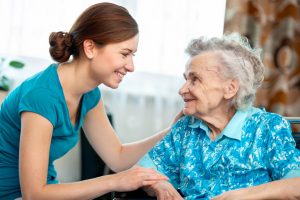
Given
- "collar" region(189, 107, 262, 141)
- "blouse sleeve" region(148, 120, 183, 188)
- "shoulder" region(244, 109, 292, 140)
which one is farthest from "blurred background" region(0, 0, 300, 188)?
"shoulder" region(244, 109, 292, 140)

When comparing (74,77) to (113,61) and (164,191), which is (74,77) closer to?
(113,61)

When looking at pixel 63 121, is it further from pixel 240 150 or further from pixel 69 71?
pixel 240 150

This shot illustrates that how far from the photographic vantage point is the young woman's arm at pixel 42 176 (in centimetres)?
170

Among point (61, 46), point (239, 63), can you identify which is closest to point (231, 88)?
point (239, 63)

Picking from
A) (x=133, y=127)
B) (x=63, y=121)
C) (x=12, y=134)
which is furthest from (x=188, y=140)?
(x=133, y=127)

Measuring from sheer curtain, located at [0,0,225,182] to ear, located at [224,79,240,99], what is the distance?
1.34 m

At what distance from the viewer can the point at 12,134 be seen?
1.89 meters

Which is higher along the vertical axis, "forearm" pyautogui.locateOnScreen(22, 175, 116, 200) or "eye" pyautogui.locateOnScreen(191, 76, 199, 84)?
"eye" pyautogui.locateOnScreen(191, 76, 199, 84)

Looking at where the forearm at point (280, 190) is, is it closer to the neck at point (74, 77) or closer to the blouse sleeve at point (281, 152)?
the blouse sleeve at point (281, 152)

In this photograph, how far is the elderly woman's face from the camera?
1.86 meters

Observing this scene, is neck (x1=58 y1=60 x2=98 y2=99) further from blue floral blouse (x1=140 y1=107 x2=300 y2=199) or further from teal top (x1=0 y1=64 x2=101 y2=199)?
blue floral blouse (x1=140 y1=107 x2=300 y2=199)

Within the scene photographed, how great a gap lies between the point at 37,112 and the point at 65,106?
127 mm

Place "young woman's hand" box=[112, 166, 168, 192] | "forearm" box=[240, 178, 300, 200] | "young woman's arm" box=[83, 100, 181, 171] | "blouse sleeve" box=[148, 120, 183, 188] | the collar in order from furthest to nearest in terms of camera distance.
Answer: "young woman's arm" box=[83, 100, 181, 171] → "blouse sleeve" box=[148, 120, 183, 188] → the collar → "young woman's hand" box=[112, 166, 168, 192] → "forearm" box=[240, 178, 300, 200]

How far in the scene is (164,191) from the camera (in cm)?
180
